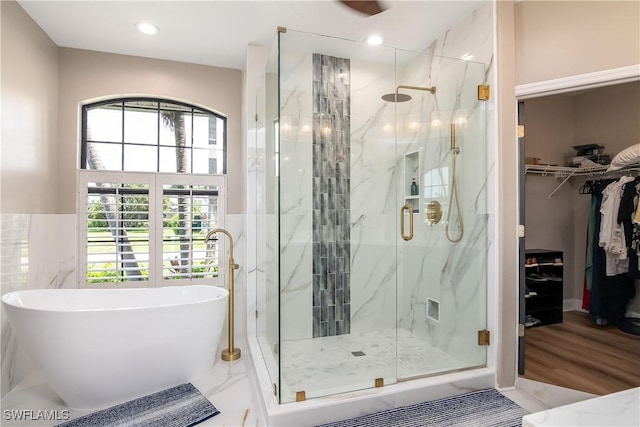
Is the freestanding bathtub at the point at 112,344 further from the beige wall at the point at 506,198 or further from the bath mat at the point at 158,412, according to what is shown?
the beige wall at the point at 506,198

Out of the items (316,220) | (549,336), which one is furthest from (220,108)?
(549,336)

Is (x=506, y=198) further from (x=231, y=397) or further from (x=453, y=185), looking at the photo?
(x=231, y=397)

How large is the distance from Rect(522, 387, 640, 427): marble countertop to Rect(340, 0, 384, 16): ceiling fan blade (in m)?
1.34

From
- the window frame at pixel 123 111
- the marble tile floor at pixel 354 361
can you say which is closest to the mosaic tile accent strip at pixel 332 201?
the marble tile floor at pixel 354 361

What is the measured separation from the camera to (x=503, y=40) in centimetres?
223

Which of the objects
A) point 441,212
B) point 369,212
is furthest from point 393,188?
point 441,212

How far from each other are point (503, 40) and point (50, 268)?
149 inches

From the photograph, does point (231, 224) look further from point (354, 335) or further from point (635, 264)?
point (635, 264)

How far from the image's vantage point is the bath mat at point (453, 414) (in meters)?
1.91

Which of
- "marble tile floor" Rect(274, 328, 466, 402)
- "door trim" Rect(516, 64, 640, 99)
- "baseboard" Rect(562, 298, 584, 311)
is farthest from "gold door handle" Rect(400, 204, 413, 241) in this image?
"baseboard" Rect(562, 298, 584, 311)

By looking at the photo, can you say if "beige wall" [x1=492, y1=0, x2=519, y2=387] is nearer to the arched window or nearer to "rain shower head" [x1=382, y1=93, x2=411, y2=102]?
"rain shower head" [x1=382, y1=93, x2=411, y2=102]

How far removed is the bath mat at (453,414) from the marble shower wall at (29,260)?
2.17 meters

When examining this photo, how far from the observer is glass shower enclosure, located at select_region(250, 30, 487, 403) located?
225 cm

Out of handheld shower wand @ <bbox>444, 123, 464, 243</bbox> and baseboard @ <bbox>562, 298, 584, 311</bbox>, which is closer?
handheld shower wand @ <bbox>444, 123, 464, 243</bbox>
